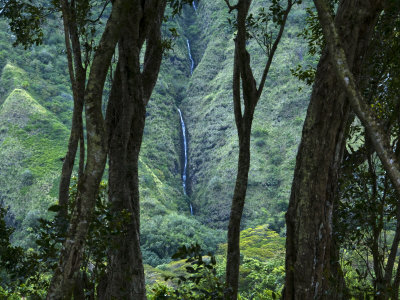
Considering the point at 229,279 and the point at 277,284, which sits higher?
the point at 229,279

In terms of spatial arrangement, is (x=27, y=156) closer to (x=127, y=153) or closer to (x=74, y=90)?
(x=127, y=153)

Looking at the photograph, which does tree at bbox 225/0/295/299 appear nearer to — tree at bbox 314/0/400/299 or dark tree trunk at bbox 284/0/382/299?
dark tree trunk at bbox 284/0/382/299

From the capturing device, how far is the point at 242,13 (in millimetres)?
5922

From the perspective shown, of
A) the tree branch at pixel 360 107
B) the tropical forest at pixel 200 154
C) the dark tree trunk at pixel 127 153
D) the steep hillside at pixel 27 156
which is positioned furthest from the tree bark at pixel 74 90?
the steep hillside at pixel 27 156

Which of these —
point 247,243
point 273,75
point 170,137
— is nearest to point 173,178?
point 170,137

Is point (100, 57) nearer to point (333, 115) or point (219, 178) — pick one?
point (333, 115)

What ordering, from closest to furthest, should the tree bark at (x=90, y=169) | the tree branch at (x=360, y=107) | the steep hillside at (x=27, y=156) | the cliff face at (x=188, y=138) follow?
the tree branch at (x=360, y=107) → the tree bark at (x=90, y=169) → the steep hillside at (x=27, y=156) → the cliff face at (x=188, y=138)

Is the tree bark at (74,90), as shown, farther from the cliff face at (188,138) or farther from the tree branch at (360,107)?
the cliff face at (188,138)

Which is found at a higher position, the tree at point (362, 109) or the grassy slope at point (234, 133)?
the grassy slope at point (234, 133)

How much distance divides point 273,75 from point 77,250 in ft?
178

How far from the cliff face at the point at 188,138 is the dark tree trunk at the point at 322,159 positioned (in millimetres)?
34312

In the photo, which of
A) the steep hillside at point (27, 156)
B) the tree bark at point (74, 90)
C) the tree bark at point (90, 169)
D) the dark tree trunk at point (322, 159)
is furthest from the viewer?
the steep hillside at point (27, 156)

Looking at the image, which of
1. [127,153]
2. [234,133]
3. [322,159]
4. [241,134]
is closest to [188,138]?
[234,133]

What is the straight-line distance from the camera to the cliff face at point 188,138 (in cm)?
4206
